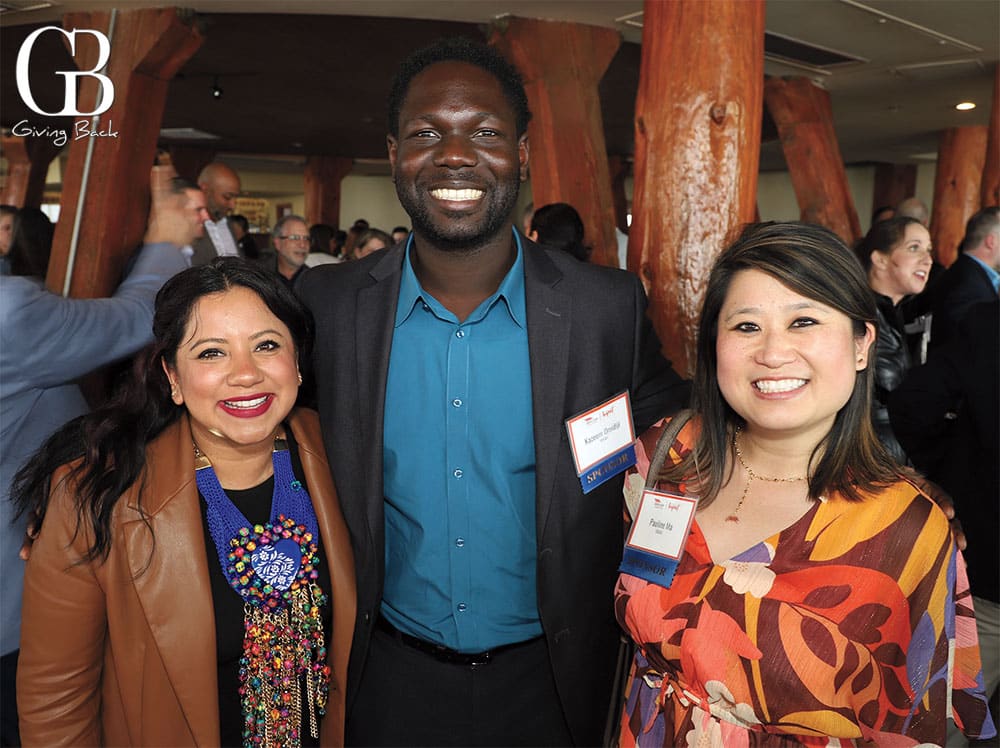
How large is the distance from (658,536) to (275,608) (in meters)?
0.79

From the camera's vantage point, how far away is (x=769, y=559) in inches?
55.7

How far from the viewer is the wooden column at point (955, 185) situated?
866 cm

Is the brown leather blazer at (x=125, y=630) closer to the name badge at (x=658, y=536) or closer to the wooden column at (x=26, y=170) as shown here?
the name badge at (x=658, y=536)

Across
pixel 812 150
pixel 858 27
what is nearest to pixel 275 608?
pixel 858 27

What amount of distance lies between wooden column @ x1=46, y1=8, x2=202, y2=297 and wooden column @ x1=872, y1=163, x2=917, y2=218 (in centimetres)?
1232

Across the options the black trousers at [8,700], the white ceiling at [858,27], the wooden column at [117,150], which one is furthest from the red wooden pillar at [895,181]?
the black trousers at [8,700]

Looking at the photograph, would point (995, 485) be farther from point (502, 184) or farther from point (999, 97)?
point (999, 97)

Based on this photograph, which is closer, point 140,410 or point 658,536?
point 658,536

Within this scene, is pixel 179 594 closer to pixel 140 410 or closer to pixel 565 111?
pixel 140 410

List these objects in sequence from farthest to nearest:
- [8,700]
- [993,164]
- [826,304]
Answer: [993,164] → [8,700] → [826,304]

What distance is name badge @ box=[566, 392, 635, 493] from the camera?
1699 mm

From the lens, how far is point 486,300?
5.79 ft

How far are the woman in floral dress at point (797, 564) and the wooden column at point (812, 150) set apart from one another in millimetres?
6225

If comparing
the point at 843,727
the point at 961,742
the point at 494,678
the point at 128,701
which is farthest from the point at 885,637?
the point at 961,742
